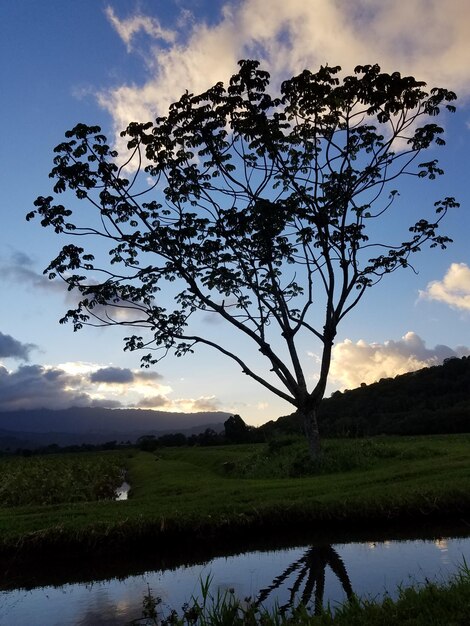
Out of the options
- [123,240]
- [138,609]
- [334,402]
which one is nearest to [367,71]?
[123,240]

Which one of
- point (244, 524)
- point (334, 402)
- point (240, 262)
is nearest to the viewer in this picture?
point (244, 524)

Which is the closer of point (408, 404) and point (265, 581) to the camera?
point (265, 581)

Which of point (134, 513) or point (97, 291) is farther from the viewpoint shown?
point (97, 291)

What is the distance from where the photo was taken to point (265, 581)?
42.2ft

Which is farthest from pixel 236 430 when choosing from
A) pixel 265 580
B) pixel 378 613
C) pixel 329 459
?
pixel 378 613

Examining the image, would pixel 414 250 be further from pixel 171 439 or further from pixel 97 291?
pixel 171 439

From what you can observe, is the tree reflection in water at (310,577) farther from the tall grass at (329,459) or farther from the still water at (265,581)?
the tall grass at (329,459)

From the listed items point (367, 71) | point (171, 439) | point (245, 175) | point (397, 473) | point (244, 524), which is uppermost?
point (367, 71)

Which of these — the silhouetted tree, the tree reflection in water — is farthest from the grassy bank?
the silhouetted tree

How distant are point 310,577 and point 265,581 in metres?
1.07

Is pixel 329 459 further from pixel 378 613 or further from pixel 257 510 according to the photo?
pixel 378 613

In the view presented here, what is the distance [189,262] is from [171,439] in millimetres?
76965

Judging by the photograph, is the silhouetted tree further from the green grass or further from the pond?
the pond

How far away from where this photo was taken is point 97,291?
2797 centimetres
